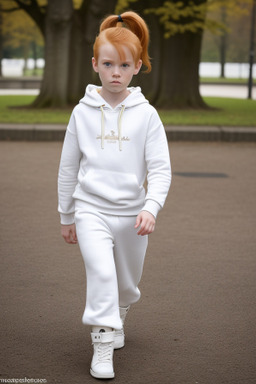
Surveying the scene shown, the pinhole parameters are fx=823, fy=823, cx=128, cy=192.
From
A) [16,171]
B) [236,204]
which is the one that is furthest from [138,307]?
[16,171]

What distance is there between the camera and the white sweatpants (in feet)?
11.3

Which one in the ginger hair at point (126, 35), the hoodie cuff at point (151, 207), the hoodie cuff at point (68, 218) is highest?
the ginger hair at point (126, 35)

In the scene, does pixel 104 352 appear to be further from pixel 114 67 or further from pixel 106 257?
pixel 114 67

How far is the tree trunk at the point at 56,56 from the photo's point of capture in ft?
65.1

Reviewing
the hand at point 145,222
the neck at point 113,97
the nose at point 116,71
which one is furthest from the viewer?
the neck at point 113,97

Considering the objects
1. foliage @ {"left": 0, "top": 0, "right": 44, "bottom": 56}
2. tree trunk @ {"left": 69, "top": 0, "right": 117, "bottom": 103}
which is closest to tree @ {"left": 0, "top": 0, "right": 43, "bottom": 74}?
foliage @ {"left": 0, "top": 0, "right": 44, "bottom": 56}

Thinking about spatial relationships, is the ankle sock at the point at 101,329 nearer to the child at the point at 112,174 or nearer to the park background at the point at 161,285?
the child at the point at 112,174

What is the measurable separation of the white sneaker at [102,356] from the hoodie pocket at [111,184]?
0.57 metres

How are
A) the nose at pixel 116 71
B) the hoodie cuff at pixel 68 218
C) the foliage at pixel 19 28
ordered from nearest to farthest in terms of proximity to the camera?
1. the nose at pixel 116 71
2. the hoodie cuff at pixel 68 218
3. the foliage at pixel 19 28

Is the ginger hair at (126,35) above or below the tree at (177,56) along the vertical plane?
above

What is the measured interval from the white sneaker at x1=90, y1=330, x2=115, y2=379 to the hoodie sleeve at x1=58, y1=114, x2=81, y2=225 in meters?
0.58

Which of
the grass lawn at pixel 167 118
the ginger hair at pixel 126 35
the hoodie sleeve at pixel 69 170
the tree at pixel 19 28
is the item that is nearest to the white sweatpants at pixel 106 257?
the hoodie sleeve at pixel 69 170

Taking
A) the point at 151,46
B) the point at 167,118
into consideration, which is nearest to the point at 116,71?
the point at 167,118

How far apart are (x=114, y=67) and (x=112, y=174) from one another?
0.46 m
